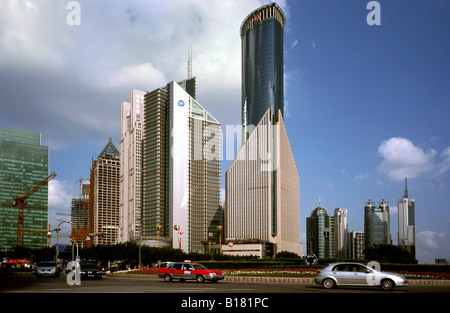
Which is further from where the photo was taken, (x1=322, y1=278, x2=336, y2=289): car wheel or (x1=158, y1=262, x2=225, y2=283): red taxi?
(x1=158, y1=262, x2=225, y2=283): red taxi

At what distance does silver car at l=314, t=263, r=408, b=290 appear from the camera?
25141mm

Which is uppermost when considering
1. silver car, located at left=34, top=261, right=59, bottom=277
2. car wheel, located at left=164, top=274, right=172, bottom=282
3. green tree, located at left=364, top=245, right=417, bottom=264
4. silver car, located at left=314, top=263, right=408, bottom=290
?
silver car, located at left=314, top=263, right=408, bottom=290

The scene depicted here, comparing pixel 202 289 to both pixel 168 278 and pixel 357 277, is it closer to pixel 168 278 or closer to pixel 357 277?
pixel 357 277

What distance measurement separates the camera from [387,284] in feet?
82.5

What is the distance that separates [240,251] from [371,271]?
16946 cm

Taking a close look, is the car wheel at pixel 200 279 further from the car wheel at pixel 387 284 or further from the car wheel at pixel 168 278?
the car wheel at pixel 387 284

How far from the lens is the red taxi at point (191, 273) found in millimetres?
33562

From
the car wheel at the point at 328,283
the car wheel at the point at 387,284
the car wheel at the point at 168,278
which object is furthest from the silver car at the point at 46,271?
the car wheel at the point at 387,284

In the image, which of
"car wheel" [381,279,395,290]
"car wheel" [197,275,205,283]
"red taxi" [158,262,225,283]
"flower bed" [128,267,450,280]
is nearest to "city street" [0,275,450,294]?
"car wheel" [381,279,395,290]

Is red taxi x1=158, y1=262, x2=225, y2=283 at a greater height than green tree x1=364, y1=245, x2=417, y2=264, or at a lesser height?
greater

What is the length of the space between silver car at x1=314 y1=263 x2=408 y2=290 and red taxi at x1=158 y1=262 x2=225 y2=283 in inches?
363

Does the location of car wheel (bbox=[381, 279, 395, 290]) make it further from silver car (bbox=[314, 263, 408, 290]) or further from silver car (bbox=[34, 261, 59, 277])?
silver car (bbox=[34, 261, 59, 277])

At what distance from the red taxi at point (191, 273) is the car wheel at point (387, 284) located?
1241cm
